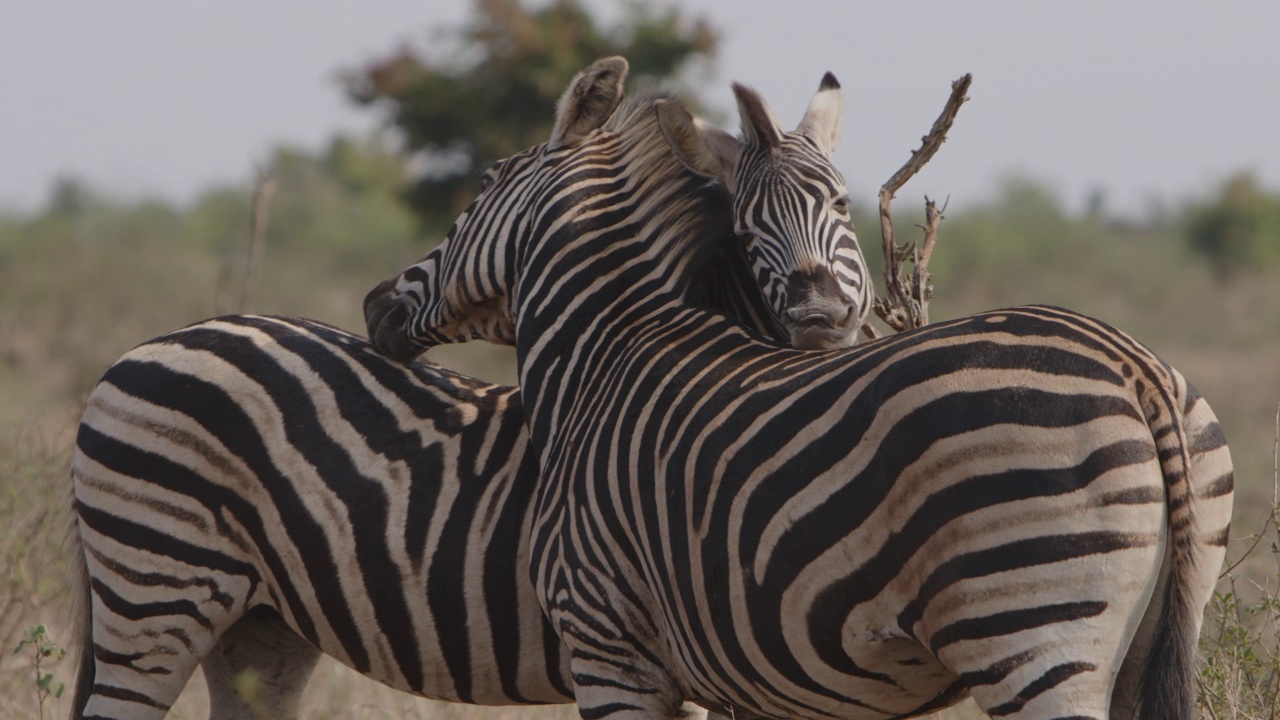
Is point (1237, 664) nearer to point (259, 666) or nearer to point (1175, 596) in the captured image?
point (1175, 596)

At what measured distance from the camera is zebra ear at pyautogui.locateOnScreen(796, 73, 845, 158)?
14.6ft

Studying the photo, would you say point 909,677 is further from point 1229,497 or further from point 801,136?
point 801,136

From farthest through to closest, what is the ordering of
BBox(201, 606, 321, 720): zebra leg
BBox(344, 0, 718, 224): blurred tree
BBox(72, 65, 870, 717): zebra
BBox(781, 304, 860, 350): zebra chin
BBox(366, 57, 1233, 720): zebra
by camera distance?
1. BBox(344, 0, 718, 224): blurred tree
2. BBox(201, 606, 321, 720): zebra leg
3. BBox(72, 65, 870, 717): zebra
4. BBox(781, 304, 860, 350): zebra chin
5. BBox(366, 57, 1233, 720): zebra

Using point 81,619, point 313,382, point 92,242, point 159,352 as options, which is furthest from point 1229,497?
point 92,242

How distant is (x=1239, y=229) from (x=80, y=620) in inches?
1336

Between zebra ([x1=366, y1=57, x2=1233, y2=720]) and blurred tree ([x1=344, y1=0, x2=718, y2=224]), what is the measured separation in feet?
42.4

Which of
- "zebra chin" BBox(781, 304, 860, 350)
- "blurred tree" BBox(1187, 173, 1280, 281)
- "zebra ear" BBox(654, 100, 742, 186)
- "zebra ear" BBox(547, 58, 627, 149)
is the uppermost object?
"blurred tree" BBox(1187, 173, 1280, 281)

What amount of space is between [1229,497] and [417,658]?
241cm

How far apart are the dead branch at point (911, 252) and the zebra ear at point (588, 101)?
948mm

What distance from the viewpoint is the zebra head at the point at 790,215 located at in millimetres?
3717

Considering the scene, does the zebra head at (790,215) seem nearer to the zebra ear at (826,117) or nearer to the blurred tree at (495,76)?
the zebra ear at (826,117)

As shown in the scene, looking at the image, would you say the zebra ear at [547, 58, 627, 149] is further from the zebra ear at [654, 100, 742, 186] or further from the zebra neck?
the zebra neck

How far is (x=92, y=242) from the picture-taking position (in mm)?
22906

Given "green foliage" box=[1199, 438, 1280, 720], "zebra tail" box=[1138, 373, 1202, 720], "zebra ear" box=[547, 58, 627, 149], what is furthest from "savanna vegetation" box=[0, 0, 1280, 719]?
"zebra ear" box=[547, 58, 627, 149]
